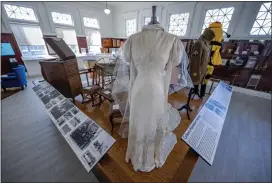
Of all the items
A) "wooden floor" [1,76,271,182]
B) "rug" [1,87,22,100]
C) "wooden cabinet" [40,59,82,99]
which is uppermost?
"wooden cabinet" [40,59,82,99]

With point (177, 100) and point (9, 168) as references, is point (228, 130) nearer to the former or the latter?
point (177, 100)

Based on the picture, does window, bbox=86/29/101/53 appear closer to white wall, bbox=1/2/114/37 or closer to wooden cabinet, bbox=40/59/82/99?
white wall, bbox=1/2/114/37

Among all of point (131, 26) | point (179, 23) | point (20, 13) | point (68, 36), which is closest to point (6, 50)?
point (20, 13)

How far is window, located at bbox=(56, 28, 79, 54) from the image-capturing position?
232 inches

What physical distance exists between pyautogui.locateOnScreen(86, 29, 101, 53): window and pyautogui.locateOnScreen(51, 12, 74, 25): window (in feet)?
3.44

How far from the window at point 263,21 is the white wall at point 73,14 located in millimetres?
7828

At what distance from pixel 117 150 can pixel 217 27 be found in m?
2.63

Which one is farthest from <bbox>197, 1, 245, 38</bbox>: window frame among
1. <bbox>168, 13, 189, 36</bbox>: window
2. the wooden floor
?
the wooden floor

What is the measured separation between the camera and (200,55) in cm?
168

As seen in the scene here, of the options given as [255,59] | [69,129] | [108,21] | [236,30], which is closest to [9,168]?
[69,129]

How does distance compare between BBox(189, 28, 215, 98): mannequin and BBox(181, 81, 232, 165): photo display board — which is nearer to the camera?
BBox(181, 81, 232, 165): photo display board

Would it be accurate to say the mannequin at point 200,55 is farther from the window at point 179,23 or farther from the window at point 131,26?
the window at point 131,26

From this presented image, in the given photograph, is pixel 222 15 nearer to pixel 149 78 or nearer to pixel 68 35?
pixel 149 78

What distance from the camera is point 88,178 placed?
1.42 metres
